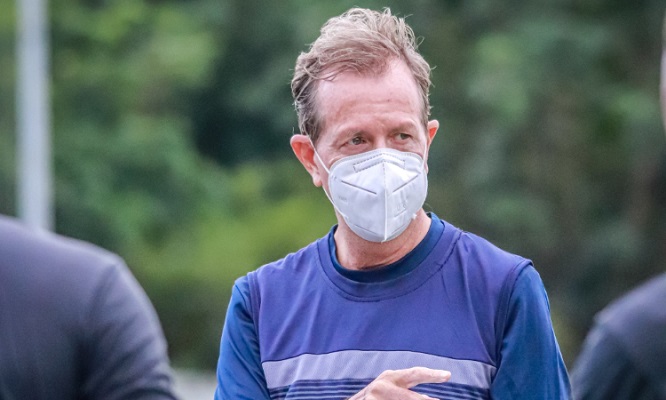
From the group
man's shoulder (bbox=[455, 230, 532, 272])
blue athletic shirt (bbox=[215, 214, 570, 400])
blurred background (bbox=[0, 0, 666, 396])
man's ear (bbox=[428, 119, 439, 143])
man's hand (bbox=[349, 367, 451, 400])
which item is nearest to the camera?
man's hand (bbox=[349, 367, 451, 400])

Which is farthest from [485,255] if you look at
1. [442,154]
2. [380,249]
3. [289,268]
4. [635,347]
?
[442,154]

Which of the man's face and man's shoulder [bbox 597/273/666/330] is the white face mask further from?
man's shoulder [bbox 597/273/666/330]

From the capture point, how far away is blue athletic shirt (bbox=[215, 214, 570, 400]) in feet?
9.95

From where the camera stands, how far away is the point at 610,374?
2.55 metres

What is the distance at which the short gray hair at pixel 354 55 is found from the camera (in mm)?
3270

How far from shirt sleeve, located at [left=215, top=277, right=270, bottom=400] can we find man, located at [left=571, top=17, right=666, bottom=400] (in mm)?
977

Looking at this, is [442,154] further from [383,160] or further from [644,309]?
[644,309]

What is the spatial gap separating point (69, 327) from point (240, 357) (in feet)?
2.77

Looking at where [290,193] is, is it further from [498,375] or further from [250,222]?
[498,375]

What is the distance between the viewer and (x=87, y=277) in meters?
2.52

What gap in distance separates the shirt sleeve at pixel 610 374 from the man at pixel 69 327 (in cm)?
85

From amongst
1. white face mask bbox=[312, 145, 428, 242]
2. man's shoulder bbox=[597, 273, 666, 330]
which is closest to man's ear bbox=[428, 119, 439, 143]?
white face mask bbox=[312, 145, 428, 242]

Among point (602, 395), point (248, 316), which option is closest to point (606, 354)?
point (602, 395)

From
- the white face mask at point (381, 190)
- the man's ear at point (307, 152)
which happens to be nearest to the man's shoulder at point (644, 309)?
the white face mask at point (381, 190)
